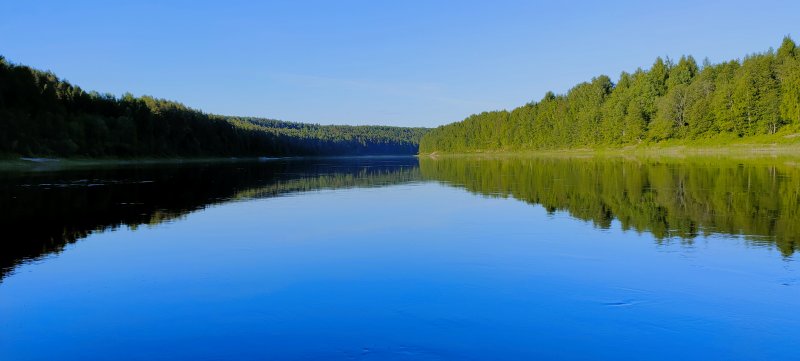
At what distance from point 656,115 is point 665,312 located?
410 feet

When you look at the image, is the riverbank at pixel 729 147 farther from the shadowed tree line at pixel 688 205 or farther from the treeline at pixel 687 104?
the shadowed tree line at pixel 688 205

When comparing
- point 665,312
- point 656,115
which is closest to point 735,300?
point 665,312

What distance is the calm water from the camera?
675 centimetres

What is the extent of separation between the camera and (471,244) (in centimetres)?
1349

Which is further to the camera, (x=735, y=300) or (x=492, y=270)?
(x=492, y=270)

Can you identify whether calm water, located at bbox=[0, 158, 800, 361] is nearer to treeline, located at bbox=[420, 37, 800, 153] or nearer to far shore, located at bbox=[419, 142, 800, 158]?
far shore, located at bbox=[419, 142, 800, 158]

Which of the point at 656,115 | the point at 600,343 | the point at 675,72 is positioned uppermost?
the point at 675,72

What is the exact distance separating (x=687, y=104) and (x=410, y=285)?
115397mm

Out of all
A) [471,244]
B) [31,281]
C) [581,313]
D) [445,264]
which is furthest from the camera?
[471,244]

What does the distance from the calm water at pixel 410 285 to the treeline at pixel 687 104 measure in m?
85.4

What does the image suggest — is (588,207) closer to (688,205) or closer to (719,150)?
(688,205)

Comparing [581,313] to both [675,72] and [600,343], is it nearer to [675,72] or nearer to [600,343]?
[600,343]

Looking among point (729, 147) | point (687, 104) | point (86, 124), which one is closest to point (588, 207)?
point (729, 147)

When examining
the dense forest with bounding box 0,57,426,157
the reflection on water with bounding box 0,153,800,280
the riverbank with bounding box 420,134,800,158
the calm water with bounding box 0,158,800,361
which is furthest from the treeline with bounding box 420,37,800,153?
the dense forest with bounding box 0,57,426,157
